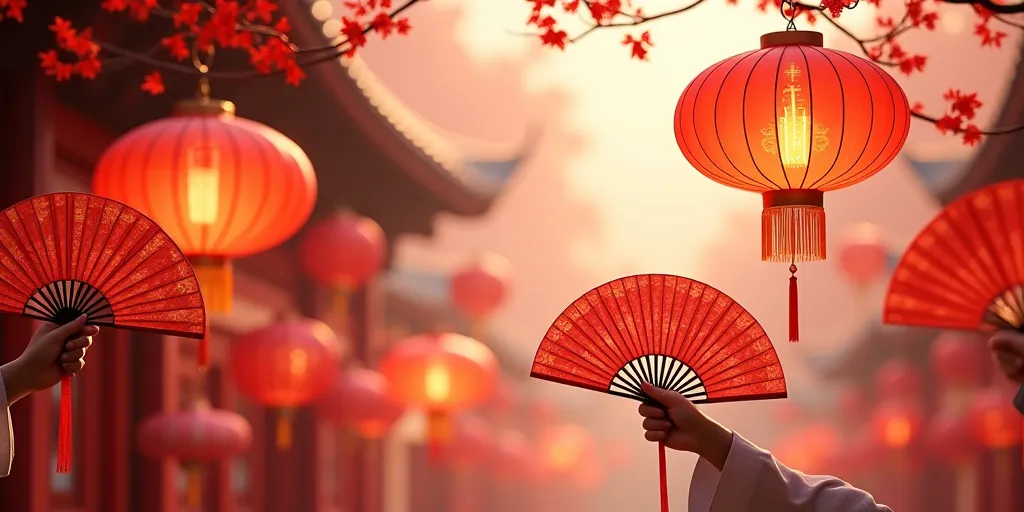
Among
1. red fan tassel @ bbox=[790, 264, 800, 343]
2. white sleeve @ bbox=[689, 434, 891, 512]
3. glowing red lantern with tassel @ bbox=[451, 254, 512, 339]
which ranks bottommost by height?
white sleeve @ bbox=[689, 434, 891, 512]

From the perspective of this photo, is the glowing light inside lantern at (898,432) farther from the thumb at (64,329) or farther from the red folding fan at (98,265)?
the thumb at (64,329)

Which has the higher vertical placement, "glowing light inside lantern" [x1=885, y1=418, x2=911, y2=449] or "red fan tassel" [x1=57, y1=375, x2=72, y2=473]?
"glowing light inside lantern" [x1=885, y1=418, x2=911, y2=449]

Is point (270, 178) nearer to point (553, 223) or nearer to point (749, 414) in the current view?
point (553, 223)

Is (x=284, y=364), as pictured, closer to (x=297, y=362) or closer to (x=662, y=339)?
(x=297, y=362)

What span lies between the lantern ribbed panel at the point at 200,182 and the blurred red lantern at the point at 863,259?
42.5ft

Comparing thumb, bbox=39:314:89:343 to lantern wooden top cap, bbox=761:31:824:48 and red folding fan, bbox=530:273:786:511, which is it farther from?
lantern wooden top cap, bbox=761:31:824:48

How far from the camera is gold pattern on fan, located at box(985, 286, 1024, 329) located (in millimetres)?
4410

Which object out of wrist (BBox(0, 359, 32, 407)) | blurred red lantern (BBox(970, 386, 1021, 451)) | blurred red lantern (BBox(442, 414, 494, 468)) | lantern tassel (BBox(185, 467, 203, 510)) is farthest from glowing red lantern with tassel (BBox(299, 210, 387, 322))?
wrist (BBox(0, 359, 32, 407))

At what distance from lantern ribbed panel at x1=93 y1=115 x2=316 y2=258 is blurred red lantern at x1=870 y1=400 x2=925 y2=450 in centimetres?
1439

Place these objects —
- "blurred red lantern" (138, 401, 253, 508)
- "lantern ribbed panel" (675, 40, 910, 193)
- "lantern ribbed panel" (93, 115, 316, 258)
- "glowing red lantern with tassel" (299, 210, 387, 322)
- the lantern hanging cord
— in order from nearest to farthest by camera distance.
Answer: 1. "lantern ribbed panel" (675, 40, 910, 193)
2. the lantern hanging cord
3. "lantern ribbed panel" (93, 115, 316, 258)
4. "blurred red lantern" (138, 401, 253, 508)
5. "glowing red lantern with tassel" (299, 210, 387, 322)

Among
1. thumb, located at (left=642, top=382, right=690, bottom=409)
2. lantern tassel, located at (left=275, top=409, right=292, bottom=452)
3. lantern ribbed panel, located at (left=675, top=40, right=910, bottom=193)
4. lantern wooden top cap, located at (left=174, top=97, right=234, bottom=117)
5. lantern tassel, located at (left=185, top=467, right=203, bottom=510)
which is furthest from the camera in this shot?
lantern tassel, located at (left=275, top=409, right=292, bottom=452)

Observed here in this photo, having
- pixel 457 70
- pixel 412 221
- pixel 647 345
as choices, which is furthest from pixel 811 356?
pixel 647 345

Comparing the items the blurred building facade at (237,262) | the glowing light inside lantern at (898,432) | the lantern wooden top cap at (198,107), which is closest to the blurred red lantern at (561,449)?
the glowing light inside lantern at (898,432)

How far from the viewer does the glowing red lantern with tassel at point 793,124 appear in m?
5.36
